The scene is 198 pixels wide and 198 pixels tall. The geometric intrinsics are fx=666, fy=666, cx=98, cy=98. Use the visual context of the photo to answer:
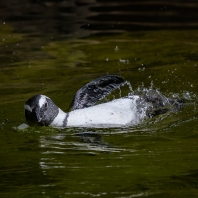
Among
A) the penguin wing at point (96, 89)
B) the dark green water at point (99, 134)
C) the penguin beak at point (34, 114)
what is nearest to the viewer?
the dark green water at point (99, 134)

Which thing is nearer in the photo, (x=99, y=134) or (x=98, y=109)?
(x=99, y=134)

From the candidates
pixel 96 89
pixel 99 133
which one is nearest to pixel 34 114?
pixel 99 133

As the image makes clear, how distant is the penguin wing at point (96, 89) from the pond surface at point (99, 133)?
1.47 ft

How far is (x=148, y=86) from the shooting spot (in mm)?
8250

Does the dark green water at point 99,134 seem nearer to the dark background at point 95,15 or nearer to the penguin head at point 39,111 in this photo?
the penguin head at point 39,111

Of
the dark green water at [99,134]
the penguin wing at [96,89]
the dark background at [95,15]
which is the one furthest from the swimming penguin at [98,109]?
the dark background at [95,15]

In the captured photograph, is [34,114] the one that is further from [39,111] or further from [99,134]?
[99,134]

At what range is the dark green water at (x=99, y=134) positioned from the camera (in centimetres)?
509

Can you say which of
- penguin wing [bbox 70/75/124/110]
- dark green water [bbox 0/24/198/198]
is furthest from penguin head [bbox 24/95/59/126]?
penguin wing [bbox 70/75/124/110]

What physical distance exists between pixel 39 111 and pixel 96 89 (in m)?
0.90

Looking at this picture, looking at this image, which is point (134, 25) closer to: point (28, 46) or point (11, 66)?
point (28, 46)

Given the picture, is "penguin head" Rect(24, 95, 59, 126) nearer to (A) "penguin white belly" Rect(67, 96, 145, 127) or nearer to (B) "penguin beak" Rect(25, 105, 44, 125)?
(B) "penguin beak" Rect(25, 105, 44, 125)

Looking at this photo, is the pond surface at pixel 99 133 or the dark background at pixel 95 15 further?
the dark background at pixel 95 15

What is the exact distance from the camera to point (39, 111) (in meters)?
6.47
